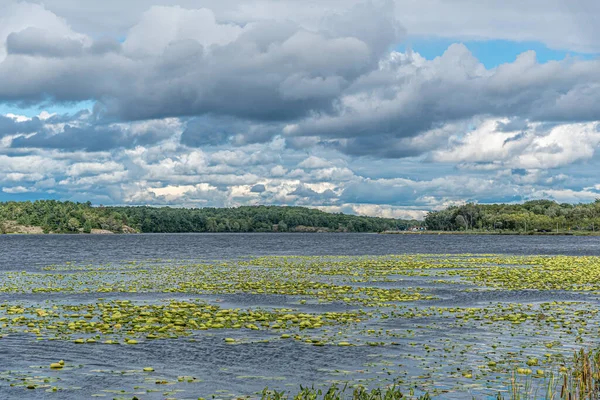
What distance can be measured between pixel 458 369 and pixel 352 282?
33914mm

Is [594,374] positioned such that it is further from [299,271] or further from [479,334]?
[299,271]

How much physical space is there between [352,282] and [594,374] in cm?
3708

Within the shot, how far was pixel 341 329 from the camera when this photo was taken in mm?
31141

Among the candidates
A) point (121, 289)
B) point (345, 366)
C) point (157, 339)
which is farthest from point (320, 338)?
point (121, 289)

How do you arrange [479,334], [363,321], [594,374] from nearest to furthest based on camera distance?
[594,374], [479,334], [363,321]

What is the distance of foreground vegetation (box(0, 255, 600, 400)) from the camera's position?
20.9m

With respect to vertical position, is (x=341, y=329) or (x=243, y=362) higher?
(x=341, y=329)

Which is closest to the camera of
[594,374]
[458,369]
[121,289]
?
[594,374]

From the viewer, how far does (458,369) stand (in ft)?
74.8

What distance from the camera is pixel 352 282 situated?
56.7 metres

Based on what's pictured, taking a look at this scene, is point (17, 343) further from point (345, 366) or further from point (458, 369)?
point (458, 369)

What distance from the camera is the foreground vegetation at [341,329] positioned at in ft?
68.6

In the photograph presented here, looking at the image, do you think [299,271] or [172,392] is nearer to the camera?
[172,392]

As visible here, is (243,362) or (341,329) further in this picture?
(341,329)
